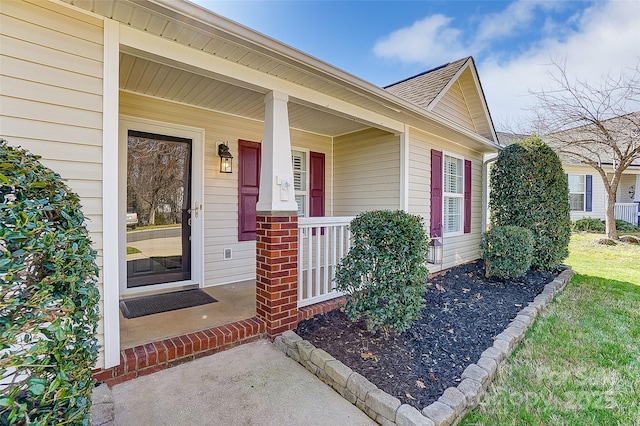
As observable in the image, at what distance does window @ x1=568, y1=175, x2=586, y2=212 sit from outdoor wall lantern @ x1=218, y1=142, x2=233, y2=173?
1352cm

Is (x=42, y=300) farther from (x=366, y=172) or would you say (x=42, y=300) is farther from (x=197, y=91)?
(x=366, y=172)

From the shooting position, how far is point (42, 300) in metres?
1.07

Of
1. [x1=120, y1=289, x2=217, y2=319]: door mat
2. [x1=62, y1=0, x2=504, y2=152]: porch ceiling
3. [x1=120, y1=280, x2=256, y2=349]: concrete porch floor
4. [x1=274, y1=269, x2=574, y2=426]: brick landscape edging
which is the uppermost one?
[x1=62, y1=0, x2=504, y2=152]: porch ceiling

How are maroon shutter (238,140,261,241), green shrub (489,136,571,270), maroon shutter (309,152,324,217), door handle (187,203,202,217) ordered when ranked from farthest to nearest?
green shrub (489,136,571,270) → maroon shutter (309,152,324,217) → maroon shutter (238,140,261,241) → door handle (187,203,202,217)

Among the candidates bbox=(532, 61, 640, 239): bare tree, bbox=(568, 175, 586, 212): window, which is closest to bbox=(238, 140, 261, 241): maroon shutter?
bbox=(532, 61, 640, 239): bare tree

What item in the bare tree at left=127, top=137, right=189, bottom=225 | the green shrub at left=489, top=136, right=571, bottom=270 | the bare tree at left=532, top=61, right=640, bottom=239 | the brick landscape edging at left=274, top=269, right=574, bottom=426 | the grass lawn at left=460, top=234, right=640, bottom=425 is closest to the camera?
the brick landscape edging at left=274, top=269, right=574, bottom=426

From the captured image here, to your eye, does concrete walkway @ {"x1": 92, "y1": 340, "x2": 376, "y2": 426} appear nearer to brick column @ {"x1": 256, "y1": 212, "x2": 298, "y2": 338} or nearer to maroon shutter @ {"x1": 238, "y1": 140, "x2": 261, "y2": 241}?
brick column @ {"x1": 256, "y1": 212, "x2": 298, "y2": 338}

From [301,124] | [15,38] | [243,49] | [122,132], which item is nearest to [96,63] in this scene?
[15,38]

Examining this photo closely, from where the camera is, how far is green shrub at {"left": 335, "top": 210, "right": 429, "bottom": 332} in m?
2.77

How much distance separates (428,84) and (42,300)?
6.78 metres

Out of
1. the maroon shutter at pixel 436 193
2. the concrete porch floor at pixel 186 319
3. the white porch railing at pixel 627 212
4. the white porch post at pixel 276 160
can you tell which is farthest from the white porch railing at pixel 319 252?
the white porch railing at pixel 627 212

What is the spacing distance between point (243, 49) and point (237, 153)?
2.09 m

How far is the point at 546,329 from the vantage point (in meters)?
3.44

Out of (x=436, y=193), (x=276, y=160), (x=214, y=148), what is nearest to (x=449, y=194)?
(x=436, y=193)
